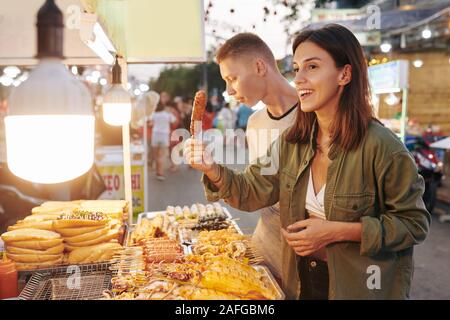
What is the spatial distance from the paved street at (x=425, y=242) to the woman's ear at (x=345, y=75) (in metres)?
2.18

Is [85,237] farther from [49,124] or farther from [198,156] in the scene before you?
[49,124]

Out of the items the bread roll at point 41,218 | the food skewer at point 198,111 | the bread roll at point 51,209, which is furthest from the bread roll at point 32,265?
the food skewer at point 198,111

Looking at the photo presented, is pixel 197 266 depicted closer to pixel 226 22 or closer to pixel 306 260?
pixel 306 260

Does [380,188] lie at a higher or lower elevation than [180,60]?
lower

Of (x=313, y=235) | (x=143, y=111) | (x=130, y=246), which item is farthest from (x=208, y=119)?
(x=313, y=235)

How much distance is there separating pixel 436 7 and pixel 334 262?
51.9 ft

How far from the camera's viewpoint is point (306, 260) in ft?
8.27

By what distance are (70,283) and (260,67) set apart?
2.30 meters

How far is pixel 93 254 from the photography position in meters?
2.80

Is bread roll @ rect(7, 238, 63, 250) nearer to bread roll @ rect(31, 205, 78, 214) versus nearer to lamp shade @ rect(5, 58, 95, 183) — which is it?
bread roll @ rect(31, 205, 78, 214)

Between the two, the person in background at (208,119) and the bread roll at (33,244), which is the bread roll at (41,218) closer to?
the bread roll at (33,244)

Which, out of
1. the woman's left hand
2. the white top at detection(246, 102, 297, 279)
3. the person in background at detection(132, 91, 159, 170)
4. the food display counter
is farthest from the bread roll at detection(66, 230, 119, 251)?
the person in background at detection(132, 91, 159, 170)

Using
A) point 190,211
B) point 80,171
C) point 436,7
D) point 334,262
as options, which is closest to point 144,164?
point 190,211

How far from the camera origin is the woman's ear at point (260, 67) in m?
3.60
